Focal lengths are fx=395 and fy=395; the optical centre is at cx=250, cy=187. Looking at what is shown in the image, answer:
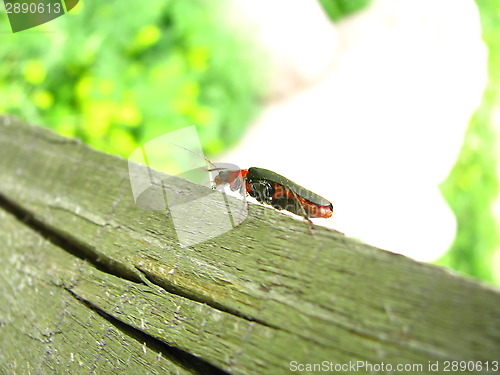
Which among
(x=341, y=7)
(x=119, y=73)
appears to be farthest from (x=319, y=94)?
(x=119, y=73)

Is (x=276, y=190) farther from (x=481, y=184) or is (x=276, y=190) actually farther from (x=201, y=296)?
(x=481, y=184)

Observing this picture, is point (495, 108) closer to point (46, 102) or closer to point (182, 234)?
point (46, 102)

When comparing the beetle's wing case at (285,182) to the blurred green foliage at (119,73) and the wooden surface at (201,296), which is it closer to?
the wooden surface at (201,296)

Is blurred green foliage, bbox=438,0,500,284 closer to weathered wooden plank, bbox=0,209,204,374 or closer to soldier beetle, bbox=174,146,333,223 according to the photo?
soldier beetle, bbox=174,146,333,223

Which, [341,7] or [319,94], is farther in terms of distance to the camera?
[341,7]

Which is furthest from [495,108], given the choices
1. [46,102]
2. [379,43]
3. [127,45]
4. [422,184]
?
[46,102]

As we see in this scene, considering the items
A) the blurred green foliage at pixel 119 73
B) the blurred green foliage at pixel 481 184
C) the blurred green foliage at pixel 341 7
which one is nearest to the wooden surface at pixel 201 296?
the blurred green foliage at pixel 119 73
